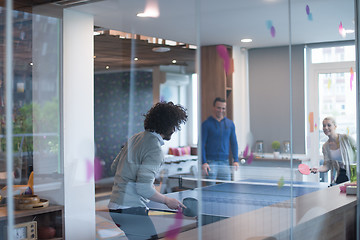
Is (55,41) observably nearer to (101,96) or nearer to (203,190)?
(101,96)

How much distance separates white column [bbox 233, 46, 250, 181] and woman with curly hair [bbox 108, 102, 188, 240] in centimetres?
39

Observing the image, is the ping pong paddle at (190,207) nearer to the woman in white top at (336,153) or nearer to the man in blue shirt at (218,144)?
the man in blue shirt at (218,144)

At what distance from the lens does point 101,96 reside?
2.13m

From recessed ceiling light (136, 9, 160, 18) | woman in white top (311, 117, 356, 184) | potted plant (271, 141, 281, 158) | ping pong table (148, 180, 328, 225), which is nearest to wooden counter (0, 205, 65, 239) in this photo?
ping pong table (148, 180, 328, 225)

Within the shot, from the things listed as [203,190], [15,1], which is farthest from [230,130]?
[15,1]

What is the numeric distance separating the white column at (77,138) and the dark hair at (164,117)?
0.92 ft

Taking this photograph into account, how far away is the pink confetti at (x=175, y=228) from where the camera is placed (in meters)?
2.22

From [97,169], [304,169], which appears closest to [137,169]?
[97,169]

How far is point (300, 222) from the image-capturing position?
2775 mm

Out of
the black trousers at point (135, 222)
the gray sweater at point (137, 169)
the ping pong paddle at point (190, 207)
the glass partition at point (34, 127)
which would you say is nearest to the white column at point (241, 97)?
the ping pong paddle at point (190, 207)

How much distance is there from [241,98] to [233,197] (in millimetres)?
518

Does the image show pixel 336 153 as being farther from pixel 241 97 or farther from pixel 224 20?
pixel 224 20

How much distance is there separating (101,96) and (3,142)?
1.52 ft

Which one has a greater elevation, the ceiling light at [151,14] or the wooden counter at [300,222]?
the ceiling light at [151,14]
